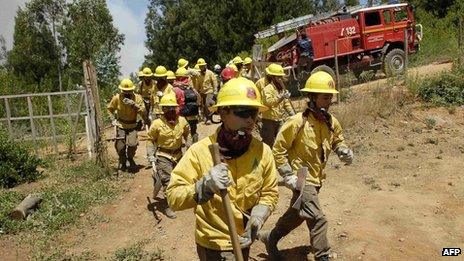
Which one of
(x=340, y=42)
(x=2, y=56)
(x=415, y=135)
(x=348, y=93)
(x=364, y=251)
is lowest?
(x=364, y=251)

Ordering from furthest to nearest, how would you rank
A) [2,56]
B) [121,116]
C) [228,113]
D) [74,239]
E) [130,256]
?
[2,56] → [121,116] → [74,239] → [130,256] → [228,113]

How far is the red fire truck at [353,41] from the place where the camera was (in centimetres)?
1423

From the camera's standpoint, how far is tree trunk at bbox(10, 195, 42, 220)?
284 inches

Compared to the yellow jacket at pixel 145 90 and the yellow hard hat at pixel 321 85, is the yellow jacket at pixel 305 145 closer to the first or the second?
the yellow hard hat at pixel 321 85

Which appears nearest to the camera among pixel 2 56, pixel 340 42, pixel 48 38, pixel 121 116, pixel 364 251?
pixel 364 251

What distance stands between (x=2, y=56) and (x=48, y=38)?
9720mm

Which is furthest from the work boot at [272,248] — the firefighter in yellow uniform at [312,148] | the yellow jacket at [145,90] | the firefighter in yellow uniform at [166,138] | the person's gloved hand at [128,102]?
the yellow jacket at [145,90]

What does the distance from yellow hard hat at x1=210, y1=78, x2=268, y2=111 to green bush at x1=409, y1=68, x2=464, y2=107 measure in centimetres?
853

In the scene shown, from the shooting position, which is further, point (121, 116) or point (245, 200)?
point (121, 116)

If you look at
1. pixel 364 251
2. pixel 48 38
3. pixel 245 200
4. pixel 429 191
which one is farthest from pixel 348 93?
pixel 48 38

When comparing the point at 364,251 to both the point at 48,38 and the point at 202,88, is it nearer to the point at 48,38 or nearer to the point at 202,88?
the point at 202,88

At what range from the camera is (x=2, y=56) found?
42.1 metres

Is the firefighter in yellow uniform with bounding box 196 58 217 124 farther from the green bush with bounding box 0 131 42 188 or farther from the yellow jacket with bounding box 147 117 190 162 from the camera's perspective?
the yellow jacket with bounding box 147 117 190 162

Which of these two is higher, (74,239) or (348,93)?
(348,93)
